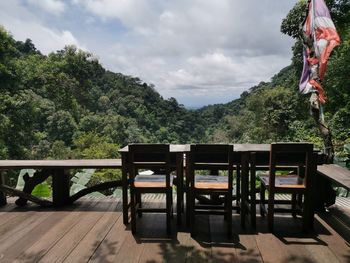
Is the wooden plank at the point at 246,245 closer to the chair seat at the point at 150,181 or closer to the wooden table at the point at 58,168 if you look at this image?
the chair seat at the point at 150,181

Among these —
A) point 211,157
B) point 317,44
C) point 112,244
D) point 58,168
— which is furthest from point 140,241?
point 317,44

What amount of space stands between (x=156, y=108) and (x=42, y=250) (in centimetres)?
4218

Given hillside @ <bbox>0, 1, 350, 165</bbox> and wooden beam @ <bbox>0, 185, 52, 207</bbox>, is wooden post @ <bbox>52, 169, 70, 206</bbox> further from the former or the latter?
hillside @ <bbox>0, 1, 350, 165</bbox>

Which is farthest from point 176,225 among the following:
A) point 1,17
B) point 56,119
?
point 56,119

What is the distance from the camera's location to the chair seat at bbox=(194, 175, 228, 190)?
3294mm

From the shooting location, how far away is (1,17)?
15000 millimetres

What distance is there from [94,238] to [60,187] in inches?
51.5

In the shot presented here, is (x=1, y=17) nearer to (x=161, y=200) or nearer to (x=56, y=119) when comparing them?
(x=56, y=119)

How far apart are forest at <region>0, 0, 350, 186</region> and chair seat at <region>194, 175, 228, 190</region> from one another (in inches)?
60.8

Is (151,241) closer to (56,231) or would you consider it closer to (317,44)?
(56,231)

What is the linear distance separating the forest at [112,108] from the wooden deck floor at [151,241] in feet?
4.31

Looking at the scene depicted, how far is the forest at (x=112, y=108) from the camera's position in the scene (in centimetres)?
1365

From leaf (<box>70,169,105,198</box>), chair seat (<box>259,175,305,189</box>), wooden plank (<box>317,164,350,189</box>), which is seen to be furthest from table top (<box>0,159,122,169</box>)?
wooden plank (<box>317,164,350,189</box>)

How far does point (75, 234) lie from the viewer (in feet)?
11.2
